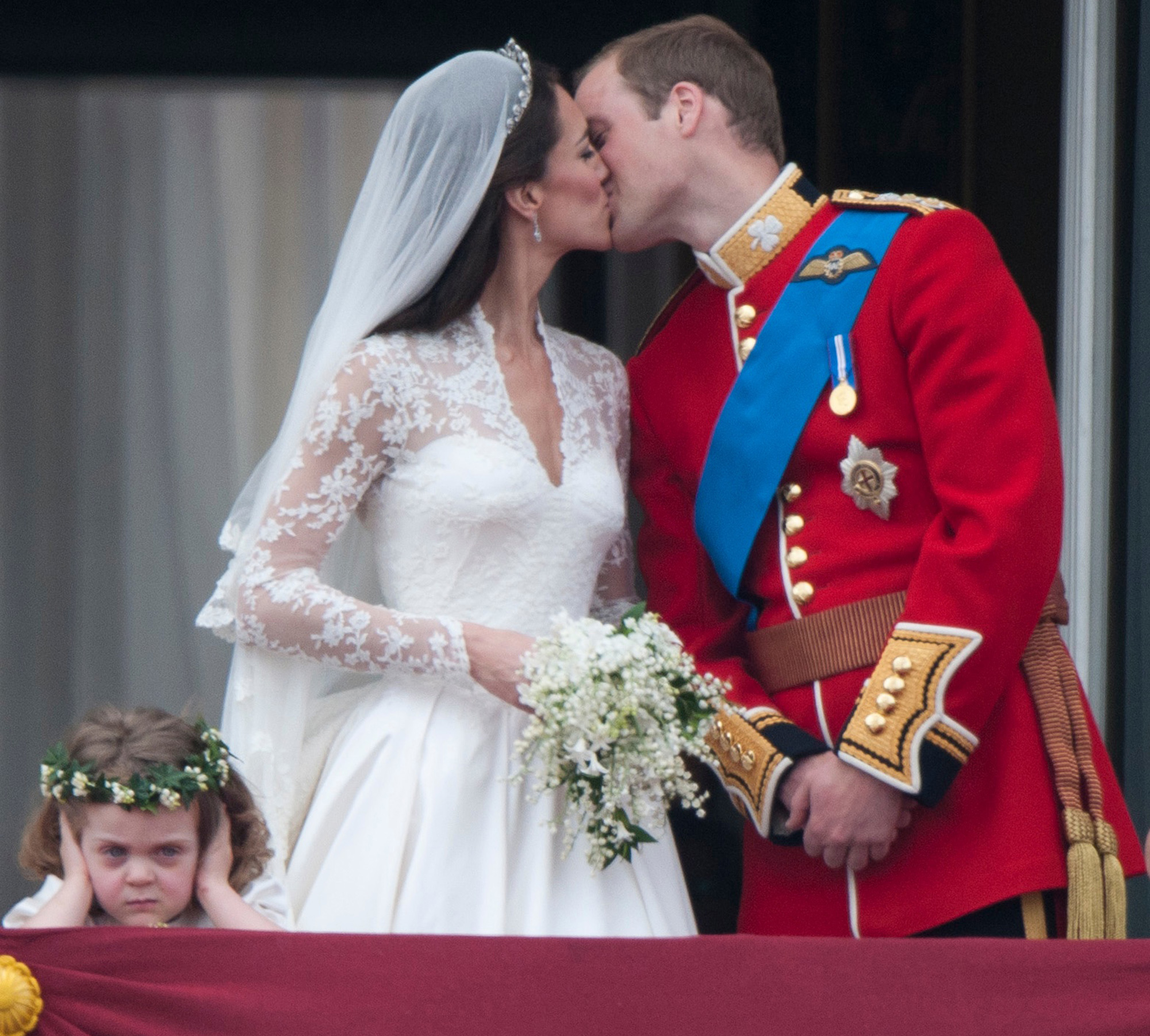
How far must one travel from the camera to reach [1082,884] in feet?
7.52

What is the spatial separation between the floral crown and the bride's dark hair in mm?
694

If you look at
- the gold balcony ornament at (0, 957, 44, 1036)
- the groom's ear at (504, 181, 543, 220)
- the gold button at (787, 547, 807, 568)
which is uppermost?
the groom's ear at (504, 181, 543, 220)

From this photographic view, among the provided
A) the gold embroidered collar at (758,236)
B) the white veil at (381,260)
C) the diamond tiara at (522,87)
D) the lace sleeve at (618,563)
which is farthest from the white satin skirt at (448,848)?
the diamond tiara at (522,87)

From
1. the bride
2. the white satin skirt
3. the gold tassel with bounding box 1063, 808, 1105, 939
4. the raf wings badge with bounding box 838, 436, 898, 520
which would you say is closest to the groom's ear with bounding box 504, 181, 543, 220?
the bride

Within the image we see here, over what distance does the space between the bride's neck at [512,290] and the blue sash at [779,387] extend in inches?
14.0

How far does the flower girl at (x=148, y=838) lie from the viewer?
222cm

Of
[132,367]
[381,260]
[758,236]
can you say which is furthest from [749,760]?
[132,367]

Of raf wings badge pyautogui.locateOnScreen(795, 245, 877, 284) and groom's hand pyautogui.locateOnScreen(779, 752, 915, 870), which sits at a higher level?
raf wings badge pyautogui.locateOnScreen(795, 245, 877, 284)

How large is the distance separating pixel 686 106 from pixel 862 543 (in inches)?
29.6

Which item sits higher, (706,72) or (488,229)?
(706,72)

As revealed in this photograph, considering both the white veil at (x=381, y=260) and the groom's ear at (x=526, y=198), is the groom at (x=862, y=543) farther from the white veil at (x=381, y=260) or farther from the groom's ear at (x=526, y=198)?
the white veil at (x=381, y=260)

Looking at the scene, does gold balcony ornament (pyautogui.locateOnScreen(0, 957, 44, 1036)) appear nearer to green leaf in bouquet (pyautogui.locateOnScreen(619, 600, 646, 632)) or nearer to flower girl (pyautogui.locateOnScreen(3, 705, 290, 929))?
flower girl (pyautogui.locateOnScreen(3, 705, 290, 929))

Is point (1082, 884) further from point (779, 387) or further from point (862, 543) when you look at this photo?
point (779, 387)

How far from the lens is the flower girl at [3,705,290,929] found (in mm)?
2217
